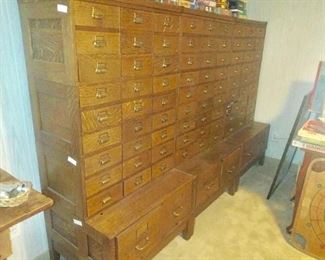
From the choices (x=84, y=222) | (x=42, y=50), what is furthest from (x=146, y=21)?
(x=84, y=222)

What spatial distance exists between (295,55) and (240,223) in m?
1.91

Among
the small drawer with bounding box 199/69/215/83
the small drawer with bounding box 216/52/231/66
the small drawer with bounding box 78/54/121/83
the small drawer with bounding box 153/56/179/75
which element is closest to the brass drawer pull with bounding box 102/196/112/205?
the small drawer with bounding box 78/54/121/83

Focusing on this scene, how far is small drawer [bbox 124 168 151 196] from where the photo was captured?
170 centimetres

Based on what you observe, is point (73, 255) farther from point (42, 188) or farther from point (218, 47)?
point (218, 47)

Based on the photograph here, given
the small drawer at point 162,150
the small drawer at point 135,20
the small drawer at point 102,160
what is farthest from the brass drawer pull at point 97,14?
the small drawer at point 162,150

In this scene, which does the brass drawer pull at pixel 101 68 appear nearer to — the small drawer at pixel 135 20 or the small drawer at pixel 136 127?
the small drawer at pixel 135 20

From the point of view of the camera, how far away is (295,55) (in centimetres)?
298

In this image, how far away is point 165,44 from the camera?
5.57ft

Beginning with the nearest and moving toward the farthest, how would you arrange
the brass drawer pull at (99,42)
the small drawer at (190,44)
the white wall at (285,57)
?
the brass drawer pull at (99,42) → the small drawer at (190,44) → the white wall at (285,57)

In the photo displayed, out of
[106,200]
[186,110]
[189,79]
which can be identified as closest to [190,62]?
[189,79]

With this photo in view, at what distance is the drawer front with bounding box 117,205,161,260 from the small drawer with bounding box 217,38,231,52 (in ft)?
4.58

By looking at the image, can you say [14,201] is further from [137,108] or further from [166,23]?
[166,23]

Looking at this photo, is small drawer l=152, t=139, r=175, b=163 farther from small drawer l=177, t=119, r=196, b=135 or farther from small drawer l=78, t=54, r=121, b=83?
small drawer l=78, t=54, r=121, b=83

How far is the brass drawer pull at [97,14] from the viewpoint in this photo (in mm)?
1226
